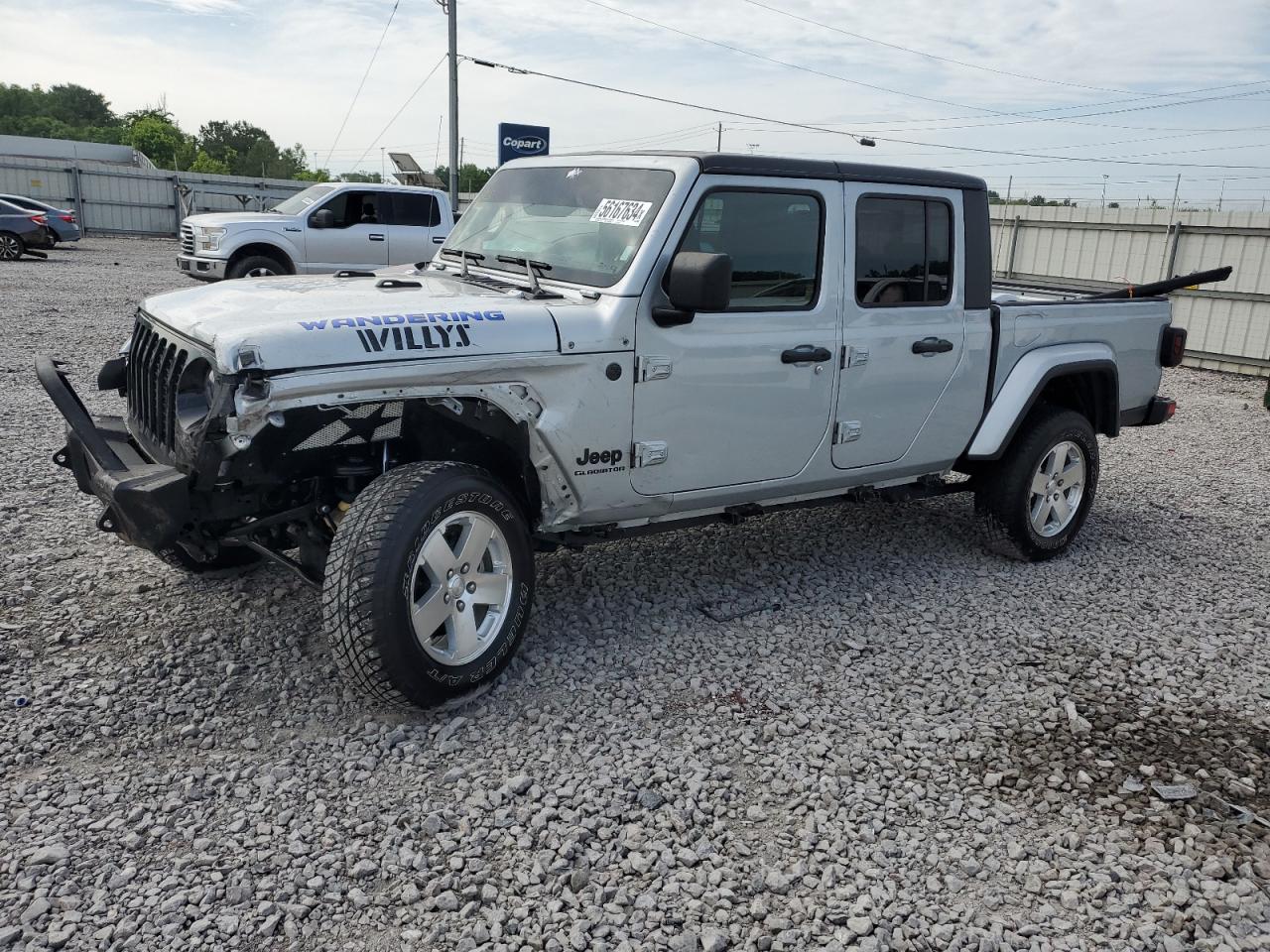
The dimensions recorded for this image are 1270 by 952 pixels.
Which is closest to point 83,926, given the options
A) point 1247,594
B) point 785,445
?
point 785,445

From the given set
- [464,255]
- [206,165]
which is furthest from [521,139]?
[206,165]

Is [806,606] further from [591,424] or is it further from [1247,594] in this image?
[1247,594]

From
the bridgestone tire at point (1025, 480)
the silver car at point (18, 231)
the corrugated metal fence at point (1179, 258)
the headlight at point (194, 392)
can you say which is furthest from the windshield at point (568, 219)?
the silver car at point (18, 231)

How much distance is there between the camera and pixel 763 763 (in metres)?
3.52

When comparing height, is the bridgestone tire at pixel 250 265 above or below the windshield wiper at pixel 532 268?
below

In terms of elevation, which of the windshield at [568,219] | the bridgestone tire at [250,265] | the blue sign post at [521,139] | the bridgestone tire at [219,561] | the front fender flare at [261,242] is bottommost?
the bridgestone tire at [219,561]

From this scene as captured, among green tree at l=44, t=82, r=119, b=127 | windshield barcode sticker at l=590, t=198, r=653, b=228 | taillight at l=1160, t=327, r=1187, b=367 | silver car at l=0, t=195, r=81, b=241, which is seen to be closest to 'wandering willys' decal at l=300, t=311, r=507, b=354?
windshield barcode sticker at l=590, t=198, r=653, b=228

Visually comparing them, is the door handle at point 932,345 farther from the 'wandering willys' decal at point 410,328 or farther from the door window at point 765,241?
the 'wandering willys' decal at point 410,328

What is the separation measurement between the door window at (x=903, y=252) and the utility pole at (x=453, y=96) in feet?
52.5

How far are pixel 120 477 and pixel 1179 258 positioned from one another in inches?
584

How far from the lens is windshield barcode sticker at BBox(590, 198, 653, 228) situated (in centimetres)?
412

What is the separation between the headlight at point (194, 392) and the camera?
3.43 meters

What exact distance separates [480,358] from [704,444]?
1121 mm

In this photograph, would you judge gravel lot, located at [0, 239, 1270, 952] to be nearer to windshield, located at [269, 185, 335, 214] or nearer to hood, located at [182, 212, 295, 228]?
hood, located at [182, 212, 295, 228]
